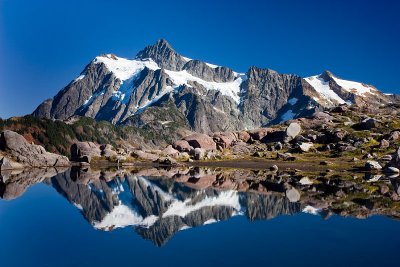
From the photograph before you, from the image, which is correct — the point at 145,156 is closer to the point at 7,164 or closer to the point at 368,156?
the point at 7,164

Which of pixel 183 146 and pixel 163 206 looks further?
pixel 183 146

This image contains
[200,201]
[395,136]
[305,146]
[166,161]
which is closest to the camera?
[200,201]

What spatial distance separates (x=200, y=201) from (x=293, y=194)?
1496 centimetres

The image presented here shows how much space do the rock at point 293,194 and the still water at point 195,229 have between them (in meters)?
0.78

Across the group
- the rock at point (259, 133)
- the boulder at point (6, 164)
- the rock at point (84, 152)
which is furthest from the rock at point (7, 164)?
the rock at point (259, 133)

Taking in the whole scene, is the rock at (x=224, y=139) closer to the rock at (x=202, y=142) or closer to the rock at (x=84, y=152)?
the rock at (x=202, y=142)

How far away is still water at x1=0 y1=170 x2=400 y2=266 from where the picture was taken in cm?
3156

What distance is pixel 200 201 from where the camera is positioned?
6097 cm

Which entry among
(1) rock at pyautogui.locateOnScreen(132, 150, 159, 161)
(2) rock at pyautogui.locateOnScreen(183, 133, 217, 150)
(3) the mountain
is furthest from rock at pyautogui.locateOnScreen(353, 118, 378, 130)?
(3) the mountain

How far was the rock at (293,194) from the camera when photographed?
58853 mm

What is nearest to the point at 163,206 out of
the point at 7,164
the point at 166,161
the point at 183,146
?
the point at 7,164

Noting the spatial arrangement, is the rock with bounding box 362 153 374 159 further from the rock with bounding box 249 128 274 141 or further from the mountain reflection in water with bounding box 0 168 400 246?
the rock with bounding box 249 128 274 141

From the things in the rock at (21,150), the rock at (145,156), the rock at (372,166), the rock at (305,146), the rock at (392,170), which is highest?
the rock at (145,156)

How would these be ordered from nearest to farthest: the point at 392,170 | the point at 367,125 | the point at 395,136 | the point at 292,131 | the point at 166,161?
the point at 392,170 → the point at 166,161 → the point at 395,136 → the point at 367,125 → the point at 292,131
